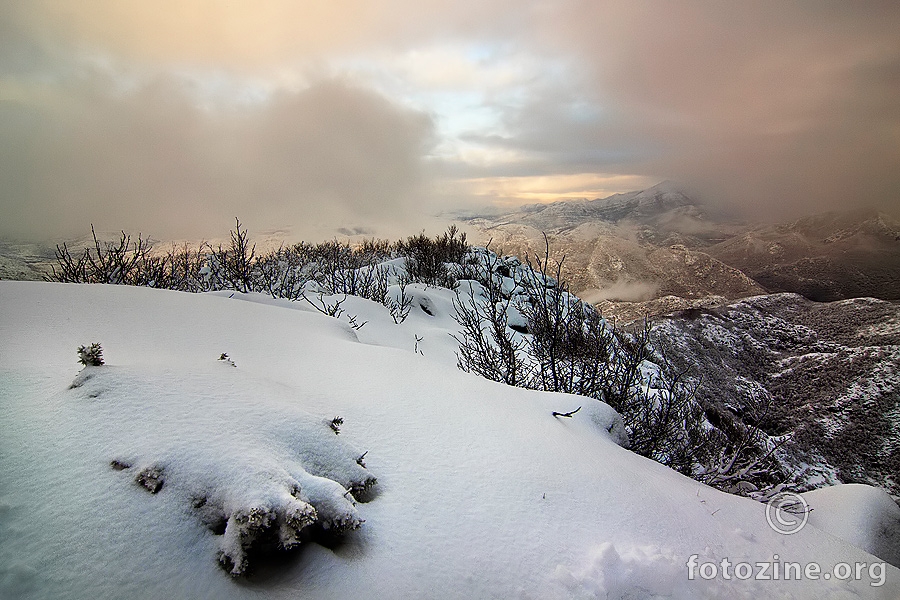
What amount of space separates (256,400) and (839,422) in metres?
44.9

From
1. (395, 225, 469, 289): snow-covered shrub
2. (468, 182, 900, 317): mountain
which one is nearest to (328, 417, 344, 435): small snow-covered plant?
(395, 225, 469, 289): snow-covered shrub

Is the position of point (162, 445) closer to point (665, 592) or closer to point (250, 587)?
point (250, 587)

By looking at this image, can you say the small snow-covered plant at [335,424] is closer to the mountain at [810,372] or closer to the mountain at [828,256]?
the mountain at [810,372]

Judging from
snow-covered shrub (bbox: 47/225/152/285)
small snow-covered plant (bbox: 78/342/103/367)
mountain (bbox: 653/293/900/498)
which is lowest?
mountain (bbox: 653/293/900/498)

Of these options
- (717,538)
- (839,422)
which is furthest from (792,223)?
(717,538)

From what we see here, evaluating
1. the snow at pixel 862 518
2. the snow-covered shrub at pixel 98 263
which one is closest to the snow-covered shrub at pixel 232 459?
the snow at pixel 862 518

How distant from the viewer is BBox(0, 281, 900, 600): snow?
1.20 meters

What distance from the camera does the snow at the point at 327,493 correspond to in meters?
1.20

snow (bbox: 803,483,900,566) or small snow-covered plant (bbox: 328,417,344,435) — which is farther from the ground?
small snow-covered plant (bbox: 328,417,344,435)

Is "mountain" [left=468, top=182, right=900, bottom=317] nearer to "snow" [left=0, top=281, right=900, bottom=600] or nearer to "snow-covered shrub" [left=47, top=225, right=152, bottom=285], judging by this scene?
"snow-covered shrub" [left=47, top=225, right=152, bottom=285]

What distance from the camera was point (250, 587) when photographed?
122cm

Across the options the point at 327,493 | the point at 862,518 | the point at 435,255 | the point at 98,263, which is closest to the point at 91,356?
the point at 327,493

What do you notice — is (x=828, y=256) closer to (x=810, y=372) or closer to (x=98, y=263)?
(x=810, y=372)

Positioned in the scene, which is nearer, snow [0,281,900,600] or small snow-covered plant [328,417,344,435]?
snow [0,281,900,600]
